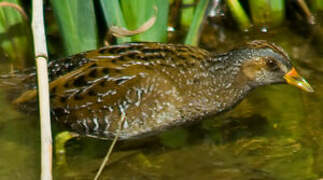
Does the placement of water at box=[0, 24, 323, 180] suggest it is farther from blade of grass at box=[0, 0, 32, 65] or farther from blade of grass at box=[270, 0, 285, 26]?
blade of grass at box=[270, 0, 285, 26]

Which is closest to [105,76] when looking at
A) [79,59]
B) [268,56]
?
[79,59]

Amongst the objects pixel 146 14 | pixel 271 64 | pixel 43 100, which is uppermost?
pixel 146 14

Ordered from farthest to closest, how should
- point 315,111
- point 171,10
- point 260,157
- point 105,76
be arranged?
point 171,10 < point 315,111 < point 260,157 < point 105,76

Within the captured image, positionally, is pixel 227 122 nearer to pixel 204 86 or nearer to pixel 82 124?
pixel 204 86

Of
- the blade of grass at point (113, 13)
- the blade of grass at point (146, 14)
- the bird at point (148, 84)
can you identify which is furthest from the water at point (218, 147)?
the blade of grass at point (113, 13)

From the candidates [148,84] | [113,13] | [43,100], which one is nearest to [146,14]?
[113,13]

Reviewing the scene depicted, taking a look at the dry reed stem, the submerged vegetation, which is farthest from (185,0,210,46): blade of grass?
the dry reed stem

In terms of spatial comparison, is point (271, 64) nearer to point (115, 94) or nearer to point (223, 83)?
point (223, 83)
